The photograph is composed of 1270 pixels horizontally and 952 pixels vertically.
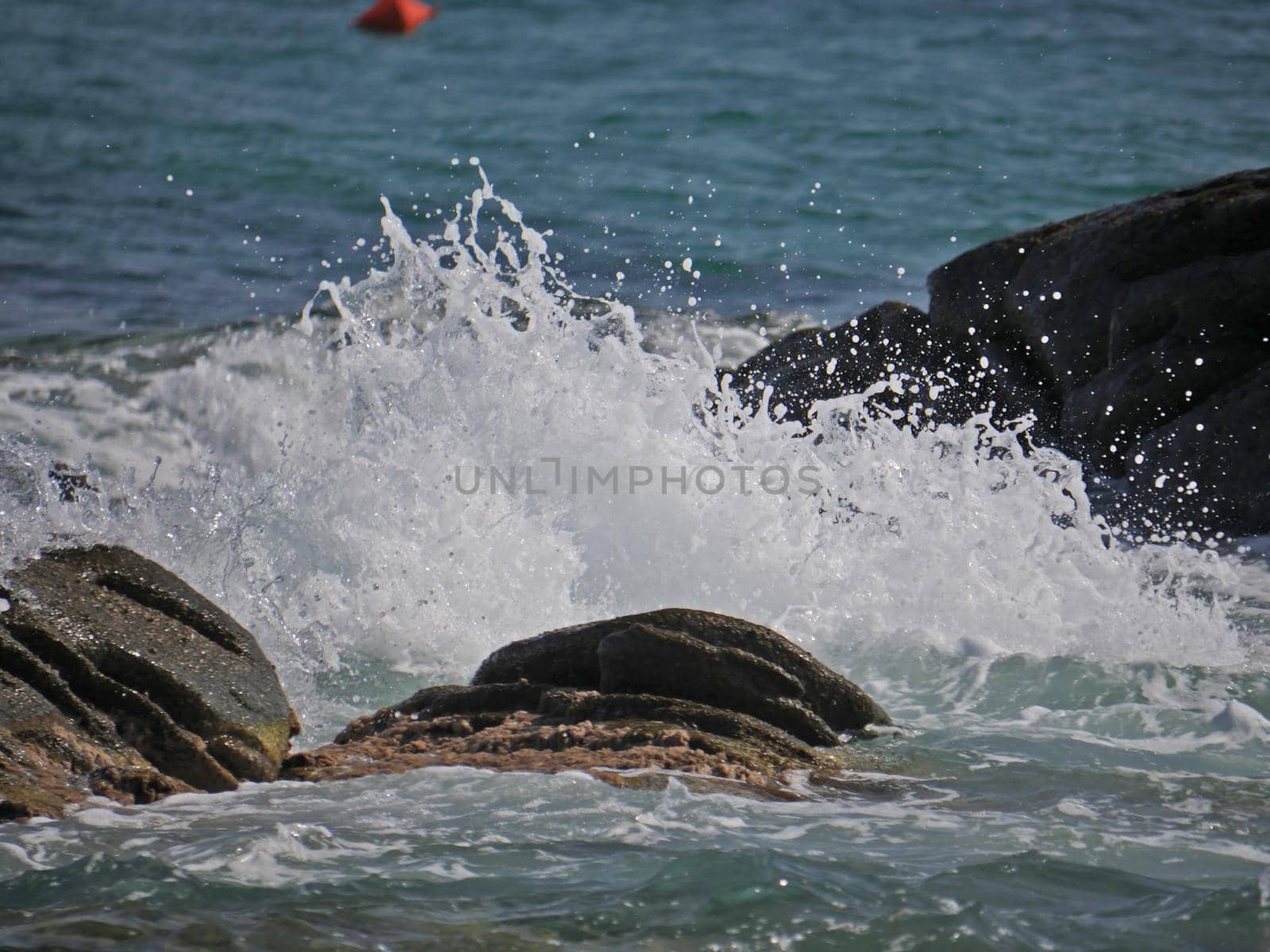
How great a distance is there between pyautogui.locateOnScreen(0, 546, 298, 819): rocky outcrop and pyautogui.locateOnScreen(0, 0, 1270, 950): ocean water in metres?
0.17

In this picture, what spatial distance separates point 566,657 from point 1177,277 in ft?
15.8

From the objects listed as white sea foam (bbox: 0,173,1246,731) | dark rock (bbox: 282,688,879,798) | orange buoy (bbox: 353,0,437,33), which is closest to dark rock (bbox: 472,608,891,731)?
dark rock (bbox: 282,688,879,798)

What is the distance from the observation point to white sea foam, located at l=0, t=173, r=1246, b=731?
6.25m

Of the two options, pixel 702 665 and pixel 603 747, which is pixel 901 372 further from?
pixel 603 747

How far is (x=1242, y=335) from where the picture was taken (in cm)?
806

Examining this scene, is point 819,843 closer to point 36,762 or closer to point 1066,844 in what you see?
point 1066,844

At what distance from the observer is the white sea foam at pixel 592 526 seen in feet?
20.5

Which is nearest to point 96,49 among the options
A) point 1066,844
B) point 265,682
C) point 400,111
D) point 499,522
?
point 400,111

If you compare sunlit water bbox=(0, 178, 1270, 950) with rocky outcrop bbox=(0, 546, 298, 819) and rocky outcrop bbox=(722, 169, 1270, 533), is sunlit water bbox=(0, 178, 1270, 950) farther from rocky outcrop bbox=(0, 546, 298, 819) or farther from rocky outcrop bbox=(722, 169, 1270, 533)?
rocky outcrop bbox=(722, 169, 1270, 533)

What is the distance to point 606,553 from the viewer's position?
696 centimetres

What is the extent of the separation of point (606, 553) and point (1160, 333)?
348cm

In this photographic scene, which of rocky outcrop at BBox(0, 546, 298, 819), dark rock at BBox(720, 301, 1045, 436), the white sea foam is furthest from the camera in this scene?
dark rock at BBox(720, 301, 1045, 436)

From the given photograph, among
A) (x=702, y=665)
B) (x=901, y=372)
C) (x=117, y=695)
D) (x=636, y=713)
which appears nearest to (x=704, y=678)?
(x=702, y=665)

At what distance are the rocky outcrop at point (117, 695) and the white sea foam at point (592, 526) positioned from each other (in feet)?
2.87
